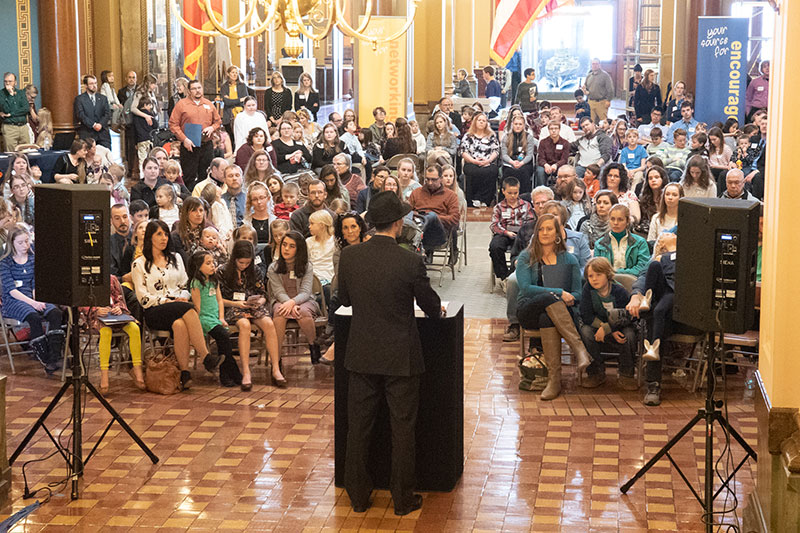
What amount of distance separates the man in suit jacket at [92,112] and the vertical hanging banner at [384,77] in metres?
3.71

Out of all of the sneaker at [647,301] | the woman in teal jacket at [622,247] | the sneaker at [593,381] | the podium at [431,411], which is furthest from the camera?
the woman in teal jacket at [622,247]

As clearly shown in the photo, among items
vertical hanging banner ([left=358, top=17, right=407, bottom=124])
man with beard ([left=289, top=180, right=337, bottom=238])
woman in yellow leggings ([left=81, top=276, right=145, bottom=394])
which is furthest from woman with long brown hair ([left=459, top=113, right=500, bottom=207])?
woman in yellow leggings ([left=81, top=276, right=145, bottom=394])

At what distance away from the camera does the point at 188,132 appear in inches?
579

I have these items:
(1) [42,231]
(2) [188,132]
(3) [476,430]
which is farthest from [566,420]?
(2) [188,132]

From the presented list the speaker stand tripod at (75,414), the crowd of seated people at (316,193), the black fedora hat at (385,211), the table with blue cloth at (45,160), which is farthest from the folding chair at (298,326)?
the table with blue cloth at (45,160)

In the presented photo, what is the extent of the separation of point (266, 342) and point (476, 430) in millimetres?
1879

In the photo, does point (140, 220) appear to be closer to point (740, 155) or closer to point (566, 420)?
point (566, 420)

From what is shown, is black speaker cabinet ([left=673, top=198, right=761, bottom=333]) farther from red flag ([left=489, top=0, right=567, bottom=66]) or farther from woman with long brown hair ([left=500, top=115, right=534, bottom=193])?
red flag ([left=489, top=0, right=567, bottom=66])

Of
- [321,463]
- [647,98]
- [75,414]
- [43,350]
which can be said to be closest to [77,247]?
[75,414]

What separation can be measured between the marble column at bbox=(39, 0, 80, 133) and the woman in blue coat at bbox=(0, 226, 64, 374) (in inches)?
339

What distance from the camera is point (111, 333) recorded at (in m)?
8.26

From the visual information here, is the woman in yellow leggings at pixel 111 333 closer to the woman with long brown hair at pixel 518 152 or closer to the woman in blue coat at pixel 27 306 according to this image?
the woman in blue coat at pixel 27 306

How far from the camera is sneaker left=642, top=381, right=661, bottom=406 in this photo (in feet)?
25.8

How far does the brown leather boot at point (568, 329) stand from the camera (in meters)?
8.09
